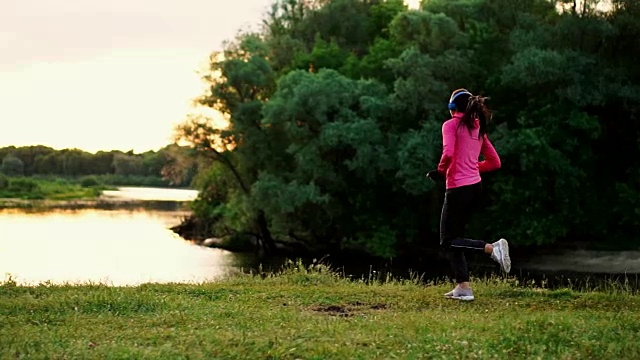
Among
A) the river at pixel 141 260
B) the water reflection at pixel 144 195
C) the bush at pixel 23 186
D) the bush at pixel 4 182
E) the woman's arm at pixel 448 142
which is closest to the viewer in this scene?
the woman's arm at pixel 448 142

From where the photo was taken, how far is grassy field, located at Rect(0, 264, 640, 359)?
610cm

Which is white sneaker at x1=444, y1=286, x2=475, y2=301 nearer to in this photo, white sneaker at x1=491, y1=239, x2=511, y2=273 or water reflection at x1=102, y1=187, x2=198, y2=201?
white sneaker at x1=491, y1=239, x2=511, y2=273

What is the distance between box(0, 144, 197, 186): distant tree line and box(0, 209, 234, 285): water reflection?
4309cm

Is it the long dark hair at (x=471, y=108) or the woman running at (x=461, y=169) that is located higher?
the long dark hair at (x=471, y=108)

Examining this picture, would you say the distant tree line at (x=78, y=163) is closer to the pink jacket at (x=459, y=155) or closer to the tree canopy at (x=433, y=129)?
the tree canopy at (x=433, y=129)

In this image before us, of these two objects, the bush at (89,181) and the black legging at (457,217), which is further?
the bush at (89,181)

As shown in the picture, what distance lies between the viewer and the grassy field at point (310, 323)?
610 cm

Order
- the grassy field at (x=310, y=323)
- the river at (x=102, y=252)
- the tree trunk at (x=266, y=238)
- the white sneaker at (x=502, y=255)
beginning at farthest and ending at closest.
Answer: the tree trunk at (x=266, y=238) < the river at (x=102, y=252) < the white sneaker at (x=502, y=255) < the grassy field at (x=310, y=323)

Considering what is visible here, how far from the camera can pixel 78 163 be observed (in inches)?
4838

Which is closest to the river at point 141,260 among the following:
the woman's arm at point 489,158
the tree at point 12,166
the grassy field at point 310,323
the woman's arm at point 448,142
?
the grassy field at point 310,323

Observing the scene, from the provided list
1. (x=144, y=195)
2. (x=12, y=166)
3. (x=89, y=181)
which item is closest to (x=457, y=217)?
(x=144, y=195)

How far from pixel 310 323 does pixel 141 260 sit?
26390 millimetres

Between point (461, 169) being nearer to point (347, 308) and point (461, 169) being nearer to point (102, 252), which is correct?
point (347, 308)

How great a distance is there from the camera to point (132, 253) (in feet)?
116
